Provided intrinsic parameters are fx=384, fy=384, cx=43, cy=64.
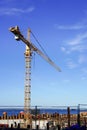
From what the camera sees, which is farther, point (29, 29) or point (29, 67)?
point (29, 29)

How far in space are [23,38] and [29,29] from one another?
26.7ft

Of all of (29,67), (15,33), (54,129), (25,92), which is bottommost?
(54,129)

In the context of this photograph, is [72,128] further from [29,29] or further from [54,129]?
[29,29]

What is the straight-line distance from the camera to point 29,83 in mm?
101188

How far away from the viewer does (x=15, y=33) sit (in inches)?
3701

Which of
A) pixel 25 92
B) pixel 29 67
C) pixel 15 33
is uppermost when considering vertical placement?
pixel 15 33

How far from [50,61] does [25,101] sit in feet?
74.4

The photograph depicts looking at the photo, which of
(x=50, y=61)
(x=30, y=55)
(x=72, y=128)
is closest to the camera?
(x=72, y=128)

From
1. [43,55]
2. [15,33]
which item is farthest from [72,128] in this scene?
[43,55]

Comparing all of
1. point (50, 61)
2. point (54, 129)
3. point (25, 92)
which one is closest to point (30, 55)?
point (25, 92)

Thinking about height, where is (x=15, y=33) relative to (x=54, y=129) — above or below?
above

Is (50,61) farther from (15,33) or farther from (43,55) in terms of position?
(15,33)

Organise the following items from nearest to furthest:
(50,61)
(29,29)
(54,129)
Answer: (54,129) < (29,29) < (50,61)

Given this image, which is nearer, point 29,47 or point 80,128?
point 80,128
